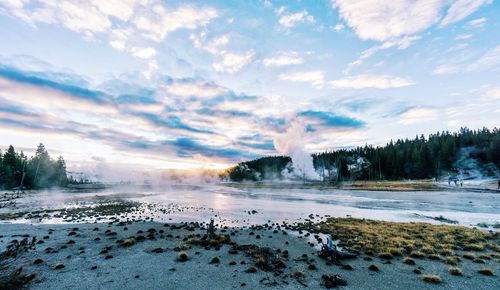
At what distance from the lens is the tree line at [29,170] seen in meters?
106

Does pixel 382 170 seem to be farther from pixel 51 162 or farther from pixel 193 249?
pixel 51 162

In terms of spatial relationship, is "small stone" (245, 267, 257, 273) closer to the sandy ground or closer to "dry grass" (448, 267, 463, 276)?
the sandy ground

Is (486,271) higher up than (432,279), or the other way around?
(486,271)

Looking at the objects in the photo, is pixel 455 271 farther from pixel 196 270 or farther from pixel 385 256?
pixel 196 270

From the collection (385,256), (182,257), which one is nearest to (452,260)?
(385,256)

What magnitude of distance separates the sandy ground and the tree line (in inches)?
4187

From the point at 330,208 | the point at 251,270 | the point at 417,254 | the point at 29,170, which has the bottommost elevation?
the point at 330,208

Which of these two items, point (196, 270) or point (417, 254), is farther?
point (417, 254)

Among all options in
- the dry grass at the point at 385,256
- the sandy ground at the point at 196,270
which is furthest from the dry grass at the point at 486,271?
the dry grass at the point at 385,256

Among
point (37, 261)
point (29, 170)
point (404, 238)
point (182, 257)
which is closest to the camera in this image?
point (37, 261)

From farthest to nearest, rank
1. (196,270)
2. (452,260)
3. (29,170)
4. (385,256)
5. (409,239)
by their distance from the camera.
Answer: (29,170), (409,239), (385,256), (452,260), (196,270)

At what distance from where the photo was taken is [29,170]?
11619 cm

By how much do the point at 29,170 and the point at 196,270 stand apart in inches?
5314

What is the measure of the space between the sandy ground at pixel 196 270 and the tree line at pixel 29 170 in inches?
4187
